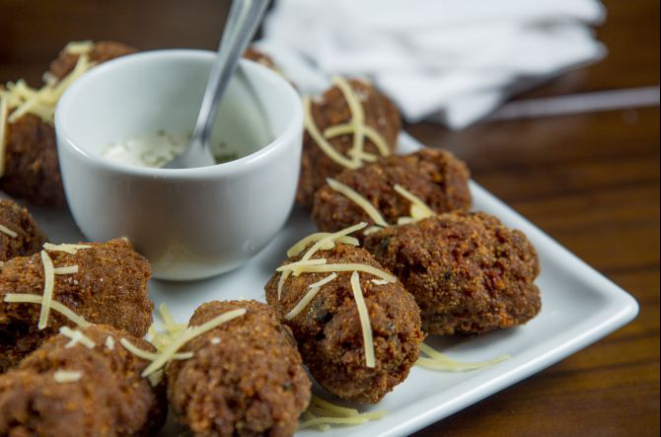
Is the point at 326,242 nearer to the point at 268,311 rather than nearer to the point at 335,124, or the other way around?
the point at 268,311

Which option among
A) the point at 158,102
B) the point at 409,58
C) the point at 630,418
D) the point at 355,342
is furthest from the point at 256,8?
the point at 630,418

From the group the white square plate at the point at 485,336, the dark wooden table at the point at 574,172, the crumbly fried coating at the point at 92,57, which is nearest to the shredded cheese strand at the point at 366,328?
the white square plate at the point at 485,336

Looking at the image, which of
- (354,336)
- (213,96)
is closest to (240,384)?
(354,336)

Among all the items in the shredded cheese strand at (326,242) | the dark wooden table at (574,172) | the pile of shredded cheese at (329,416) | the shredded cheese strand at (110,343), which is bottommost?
the dark wooden table at (574,172)

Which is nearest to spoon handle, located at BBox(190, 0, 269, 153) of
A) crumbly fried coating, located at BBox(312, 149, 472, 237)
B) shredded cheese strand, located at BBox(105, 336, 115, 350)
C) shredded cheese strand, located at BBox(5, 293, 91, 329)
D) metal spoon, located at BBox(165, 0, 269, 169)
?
metal spoon, located at BBox(165, 0, 269, 169)

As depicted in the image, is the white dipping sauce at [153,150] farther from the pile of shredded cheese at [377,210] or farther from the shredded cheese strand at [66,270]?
the shredded cheese strand at [66,270]
